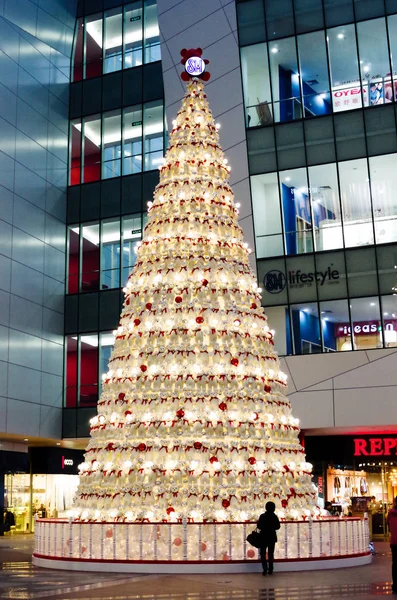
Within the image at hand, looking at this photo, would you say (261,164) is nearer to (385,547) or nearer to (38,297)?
(38,297)

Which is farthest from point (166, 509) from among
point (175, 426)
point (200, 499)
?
point (175, 426)

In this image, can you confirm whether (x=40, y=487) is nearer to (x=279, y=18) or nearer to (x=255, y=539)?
(x=255, y=539)

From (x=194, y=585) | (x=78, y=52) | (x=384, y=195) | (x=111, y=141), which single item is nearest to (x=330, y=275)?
(x=384, y=195)

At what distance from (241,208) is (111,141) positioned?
901 cm

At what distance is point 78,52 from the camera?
3500 cm

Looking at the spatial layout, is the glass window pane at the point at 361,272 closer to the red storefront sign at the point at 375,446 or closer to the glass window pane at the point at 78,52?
the red storefront sign at the point at 375,446

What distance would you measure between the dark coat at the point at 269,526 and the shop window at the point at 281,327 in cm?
1404

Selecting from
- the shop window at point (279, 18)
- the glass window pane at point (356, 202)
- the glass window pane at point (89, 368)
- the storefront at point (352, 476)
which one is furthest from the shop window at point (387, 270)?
the glass window pane at point (89, 368)

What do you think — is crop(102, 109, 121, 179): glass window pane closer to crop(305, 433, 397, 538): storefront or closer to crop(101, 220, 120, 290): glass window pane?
crop(101, 220, 120, 290): glass window pane

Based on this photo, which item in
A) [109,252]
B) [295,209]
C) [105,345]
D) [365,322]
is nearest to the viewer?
[365,322]

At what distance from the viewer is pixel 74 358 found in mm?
32125

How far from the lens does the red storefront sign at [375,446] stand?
26.3 metres

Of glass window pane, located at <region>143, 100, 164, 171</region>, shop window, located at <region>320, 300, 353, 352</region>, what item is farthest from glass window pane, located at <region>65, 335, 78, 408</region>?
shop window, located at <region>320, 300, 353, 352</region>

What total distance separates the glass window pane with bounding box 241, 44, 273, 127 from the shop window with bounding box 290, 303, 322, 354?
7132mm
